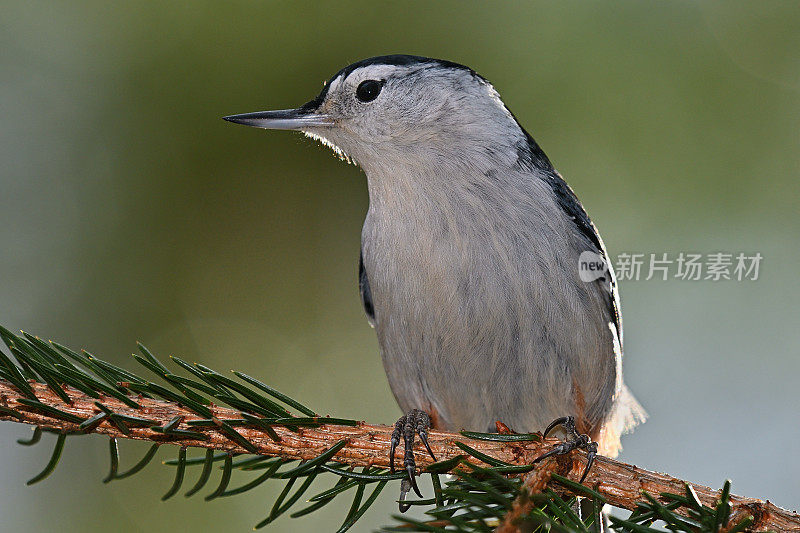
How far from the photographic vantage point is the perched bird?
210 centimetres

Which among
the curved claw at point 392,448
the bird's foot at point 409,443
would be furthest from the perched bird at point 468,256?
the curved claw at point 392,448

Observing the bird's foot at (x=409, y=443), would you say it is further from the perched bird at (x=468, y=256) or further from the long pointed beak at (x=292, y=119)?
the long pointed beak at (x=292, y=119)

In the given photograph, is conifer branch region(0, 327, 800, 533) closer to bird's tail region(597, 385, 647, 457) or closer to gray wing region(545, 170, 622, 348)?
gray wing region(545, 170, 622, 348)

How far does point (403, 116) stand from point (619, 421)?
1.30m

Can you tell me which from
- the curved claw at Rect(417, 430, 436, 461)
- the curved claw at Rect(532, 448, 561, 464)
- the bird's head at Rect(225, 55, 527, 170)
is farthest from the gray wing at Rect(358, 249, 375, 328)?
the curved claw at Rect(532, 448, 561, 464)

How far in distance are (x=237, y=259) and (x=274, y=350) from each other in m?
0.39

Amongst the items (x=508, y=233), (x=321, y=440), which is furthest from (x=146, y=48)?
(x=321, y=440)

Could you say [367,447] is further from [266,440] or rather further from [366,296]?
[366,296]

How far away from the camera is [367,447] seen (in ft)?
4.99

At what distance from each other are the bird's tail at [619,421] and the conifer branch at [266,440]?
1.00 meters

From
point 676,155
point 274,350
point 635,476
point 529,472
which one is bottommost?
point 529,472

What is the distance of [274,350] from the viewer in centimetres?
295

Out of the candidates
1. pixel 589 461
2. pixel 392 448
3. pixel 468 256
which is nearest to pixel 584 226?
pixel 468 256

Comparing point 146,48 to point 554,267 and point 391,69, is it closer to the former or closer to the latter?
point 391,69
